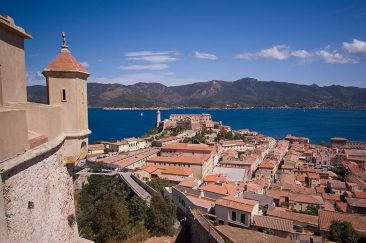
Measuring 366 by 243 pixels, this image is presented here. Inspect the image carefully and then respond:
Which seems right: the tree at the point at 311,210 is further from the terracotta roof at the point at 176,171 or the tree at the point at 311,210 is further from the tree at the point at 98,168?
the tree at the point at 98,168

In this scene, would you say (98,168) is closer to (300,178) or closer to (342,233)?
(342,233)

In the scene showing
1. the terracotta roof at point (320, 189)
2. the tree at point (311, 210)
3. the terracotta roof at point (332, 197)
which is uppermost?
the tree at point (311, 210)

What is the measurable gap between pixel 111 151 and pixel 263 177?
93.7 ft

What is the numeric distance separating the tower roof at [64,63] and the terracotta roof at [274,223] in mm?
14915

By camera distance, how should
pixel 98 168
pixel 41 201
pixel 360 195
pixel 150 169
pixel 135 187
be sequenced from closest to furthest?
1. pixel 41 201
2. pixel 135 187
3. pixel 360 195
4. pixel 98 168
5. pixel 150 169

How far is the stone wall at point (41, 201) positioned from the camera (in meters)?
4.79

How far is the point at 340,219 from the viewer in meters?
20.6

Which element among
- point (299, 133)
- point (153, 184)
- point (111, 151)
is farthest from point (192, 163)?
point (299, 133)

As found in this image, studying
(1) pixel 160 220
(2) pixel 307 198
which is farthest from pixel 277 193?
(1) pixel 160 220

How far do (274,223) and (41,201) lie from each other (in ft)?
51.8

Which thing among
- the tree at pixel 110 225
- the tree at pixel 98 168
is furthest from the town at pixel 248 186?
the tree at pixel 110 225

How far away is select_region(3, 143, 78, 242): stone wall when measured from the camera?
4789 millimetres

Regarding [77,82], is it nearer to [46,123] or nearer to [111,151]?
[46,123]

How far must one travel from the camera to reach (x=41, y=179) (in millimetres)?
6090
